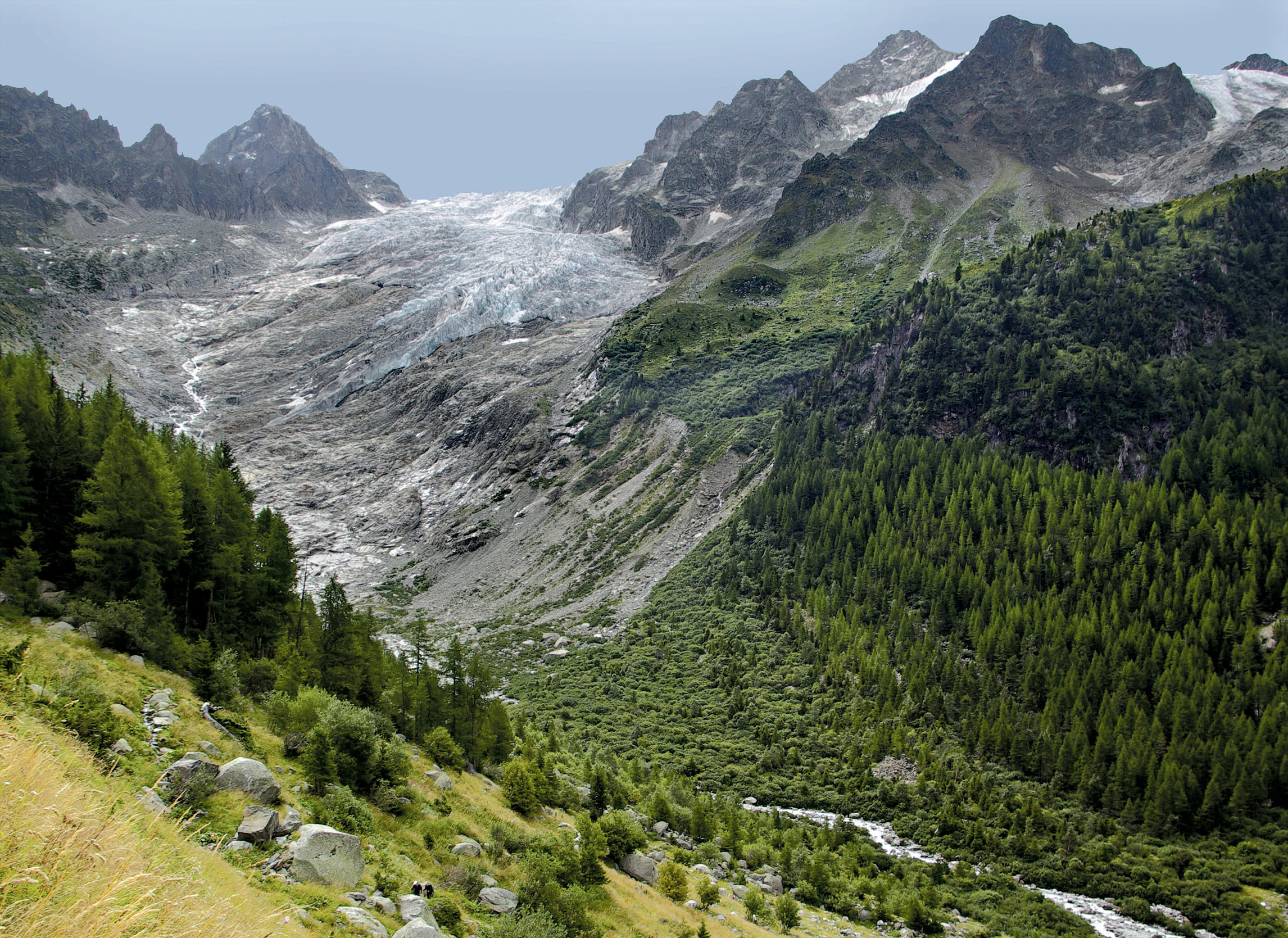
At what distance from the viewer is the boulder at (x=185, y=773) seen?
49.3ft

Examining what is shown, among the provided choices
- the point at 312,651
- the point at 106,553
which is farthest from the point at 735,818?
the point at 106,553

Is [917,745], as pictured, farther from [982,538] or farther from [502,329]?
[502,329]

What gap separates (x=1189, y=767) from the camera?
4750 centimetres

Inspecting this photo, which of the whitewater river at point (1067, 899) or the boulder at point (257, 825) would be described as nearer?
the boulder at point (257, 825)

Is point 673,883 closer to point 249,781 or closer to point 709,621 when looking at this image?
point 249,781

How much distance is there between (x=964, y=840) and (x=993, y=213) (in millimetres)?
168364

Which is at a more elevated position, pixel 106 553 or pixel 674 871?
pixel 106 553


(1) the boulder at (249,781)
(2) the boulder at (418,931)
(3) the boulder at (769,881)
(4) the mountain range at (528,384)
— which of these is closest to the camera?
(2) the boulder at (418,931)

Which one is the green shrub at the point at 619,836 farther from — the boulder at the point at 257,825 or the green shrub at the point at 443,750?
the boulder at the point at 257,825

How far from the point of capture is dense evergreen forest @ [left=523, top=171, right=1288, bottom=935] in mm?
48312

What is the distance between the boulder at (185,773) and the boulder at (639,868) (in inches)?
810

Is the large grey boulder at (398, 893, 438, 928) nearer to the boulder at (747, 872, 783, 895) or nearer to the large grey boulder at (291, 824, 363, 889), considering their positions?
the large grey boulder at (291, 824, 363, 889)

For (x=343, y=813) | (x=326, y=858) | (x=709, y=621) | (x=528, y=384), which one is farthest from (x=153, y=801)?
(x=528, y=384)

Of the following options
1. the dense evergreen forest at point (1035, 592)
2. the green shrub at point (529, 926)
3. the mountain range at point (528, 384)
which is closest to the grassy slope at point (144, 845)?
the green shrub at point (529, 926)
